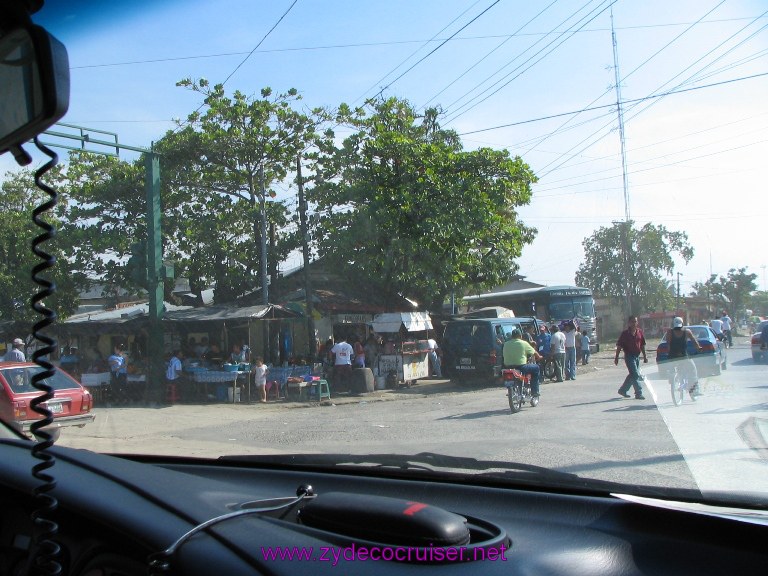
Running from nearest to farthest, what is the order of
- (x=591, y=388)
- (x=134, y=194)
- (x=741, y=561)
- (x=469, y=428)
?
(x=741, y=561) < (x=469, y=428) < (x=591, y=388) < (x=134, y=194)

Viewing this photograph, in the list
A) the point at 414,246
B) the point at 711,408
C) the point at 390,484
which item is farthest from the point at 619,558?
the point at 414,246

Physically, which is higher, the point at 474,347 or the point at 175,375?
the point at 474,347

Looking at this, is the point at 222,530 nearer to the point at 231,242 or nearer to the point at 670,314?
the point at 670,314

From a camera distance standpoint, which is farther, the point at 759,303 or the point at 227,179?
the point at 227,179

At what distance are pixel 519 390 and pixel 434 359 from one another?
12.1 m

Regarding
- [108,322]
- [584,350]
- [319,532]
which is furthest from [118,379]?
[319,532]

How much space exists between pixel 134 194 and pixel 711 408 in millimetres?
14204

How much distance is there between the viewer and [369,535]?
198cm

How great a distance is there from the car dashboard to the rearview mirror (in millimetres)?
1094

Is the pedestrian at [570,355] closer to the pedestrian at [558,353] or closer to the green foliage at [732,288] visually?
the pedestrian at [558,353]

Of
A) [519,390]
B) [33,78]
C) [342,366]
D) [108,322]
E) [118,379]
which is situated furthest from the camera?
[108,322]

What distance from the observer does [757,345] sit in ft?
19.9

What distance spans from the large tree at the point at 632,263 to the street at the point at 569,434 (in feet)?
2.34

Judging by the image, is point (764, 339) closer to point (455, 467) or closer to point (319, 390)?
point (455, 467)
